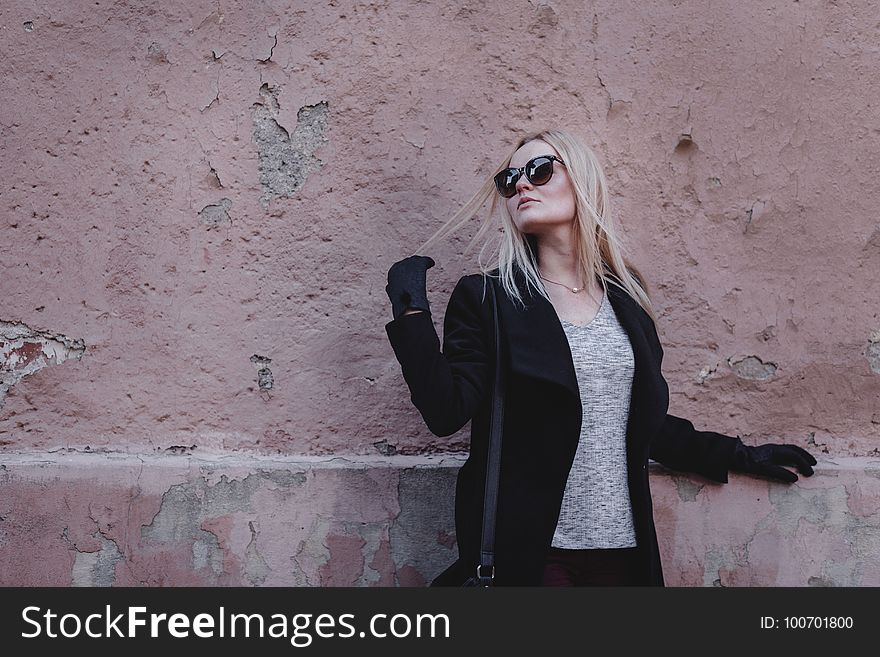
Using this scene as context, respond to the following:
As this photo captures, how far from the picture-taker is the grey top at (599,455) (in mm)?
2158

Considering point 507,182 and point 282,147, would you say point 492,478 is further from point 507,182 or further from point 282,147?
point 282,147

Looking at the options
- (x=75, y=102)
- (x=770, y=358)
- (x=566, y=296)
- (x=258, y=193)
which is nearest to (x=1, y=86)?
(x=75, y=102)

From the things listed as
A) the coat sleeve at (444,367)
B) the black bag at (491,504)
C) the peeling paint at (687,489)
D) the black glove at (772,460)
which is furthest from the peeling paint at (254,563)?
the black glove at (772,460)

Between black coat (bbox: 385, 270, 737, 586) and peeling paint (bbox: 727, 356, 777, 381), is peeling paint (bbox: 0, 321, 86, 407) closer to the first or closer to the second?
black coat (bbox: 385, 270, 737, 586)

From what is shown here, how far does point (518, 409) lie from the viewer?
2.19 m

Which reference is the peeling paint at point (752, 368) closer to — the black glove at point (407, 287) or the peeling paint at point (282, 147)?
the black glove at point (407, 287)

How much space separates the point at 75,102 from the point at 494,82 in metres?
1.28

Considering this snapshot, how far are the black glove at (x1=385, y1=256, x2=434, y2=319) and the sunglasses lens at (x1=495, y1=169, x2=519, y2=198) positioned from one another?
336 mm

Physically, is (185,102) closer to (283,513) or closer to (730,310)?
(283,513)

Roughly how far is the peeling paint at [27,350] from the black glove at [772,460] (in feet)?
6.60

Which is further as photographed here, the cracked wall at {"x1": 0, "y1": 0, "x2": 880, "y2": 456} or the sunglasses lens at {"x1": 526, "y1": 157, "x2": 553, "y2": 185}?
the cracked wall at {"x1": 0, "y1": 0, "x2": 880, "y2": 456}

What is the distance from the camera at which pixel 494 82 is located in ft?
9.02

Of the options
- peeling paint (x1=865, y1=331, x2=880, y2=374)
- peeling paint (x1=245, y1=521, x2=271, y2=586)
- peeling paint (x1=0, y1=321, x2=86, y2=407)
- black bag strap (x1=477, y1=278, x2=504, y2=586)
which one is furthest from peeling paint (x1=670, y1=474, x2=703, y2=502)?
peeling paint (x1=0, y1=321, x2=86, y2=407)

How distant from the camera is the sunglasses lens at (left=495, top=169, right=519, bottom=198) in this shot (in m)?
2.36
